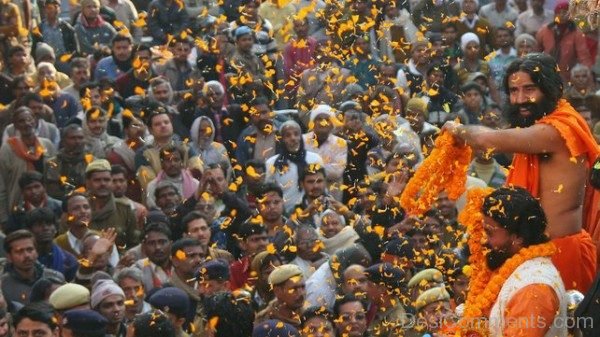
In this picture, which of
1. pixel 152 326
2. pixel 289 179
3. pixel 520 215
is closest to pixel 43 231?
→ pixel 289 179

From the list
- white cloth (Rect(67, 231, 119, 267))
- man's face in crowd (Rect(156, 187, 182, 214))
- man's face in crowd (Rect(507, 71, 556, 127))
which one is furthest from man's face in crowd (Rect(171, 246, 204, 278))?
man's face in crowd (Rect(507, 71, 556, 127))

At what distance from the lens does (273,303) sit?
39.5ft

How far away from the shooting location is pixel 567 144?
9430 mm

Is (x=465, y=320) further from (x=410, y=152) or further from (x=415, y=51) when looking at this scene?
(x=415, y=51)

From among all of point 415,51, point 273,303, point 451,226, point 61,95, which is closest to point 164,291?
point 273,303

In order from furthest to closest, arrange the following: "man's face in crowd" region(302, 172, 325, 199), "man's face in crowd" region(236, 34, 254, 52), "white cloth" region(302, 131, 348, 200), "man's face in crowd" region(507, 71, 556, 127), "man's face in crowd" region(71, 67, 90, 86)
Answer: "man's face in crowd" region(236, 34, 254, 52)
"man's face in crowd" region(71, 67, 90, 86)
"white cloth" region(302, 131, 348, 200)
"man's face in crowd" region(302, 172, 325, 199)
"man's face in crowd" region(507, 71, 556, 127)

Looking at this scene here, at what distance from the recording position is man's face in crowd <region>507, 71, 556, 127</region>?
9.54 metres

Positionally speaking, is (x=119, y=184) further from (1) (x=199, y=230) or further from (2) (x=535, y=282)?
(2) (x=535, y=282)

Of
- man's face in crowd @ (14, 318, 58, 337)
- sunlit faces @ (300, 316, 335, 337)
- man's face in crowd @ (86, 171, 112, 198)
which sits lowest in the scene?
man's face in crowd @ (86, 171, 112, 198)

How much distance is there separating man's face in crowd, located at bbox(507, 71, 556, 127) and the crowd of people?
0.01 m

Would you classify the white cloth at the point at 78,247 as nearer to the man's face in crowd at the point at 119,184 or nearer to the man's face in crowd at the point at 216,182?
the man's face in crowd at the point at 119,184

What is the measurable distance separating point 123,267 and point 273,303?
1.51 meters

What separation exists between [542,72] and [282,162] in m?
5.62

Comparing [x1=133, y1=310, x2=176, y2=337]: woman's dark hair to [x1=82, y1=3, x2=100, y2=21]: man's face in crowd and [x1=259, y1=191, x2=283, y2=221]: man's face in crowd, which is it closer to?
[x1=259, y1=191, x2=283, y2=221]: man's face in crowd
